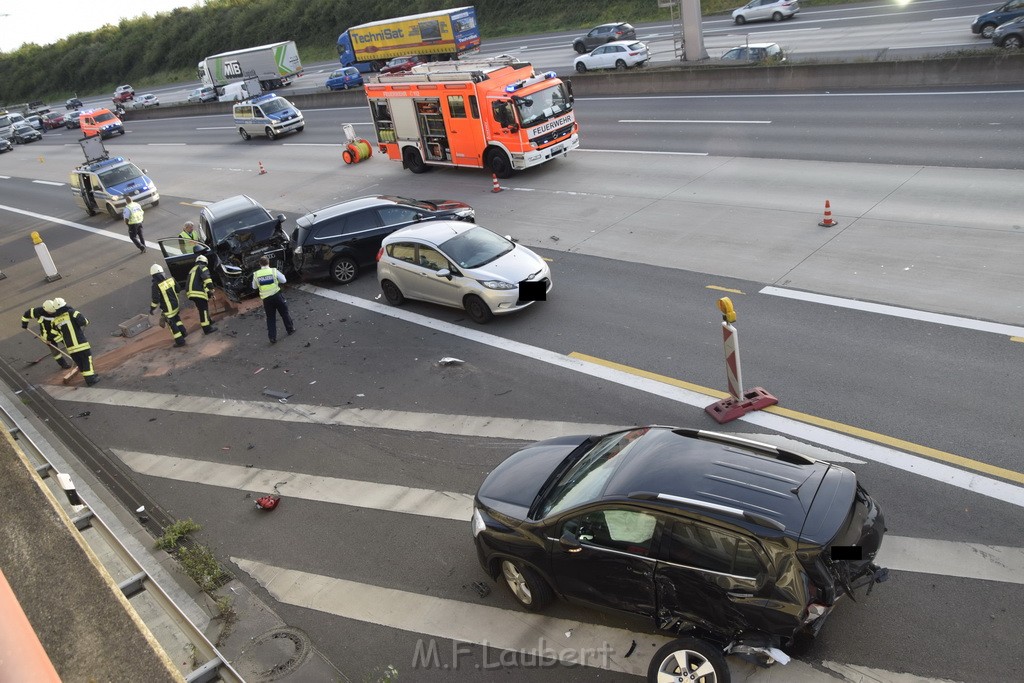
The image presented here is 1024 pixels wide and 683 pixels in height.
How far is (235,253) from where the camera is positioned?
1750cm

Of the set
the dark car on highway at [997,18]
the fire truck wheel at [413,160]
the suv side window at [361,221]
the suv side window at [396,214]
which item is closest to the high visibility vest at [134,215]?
the fire truck wheel at [413,160]

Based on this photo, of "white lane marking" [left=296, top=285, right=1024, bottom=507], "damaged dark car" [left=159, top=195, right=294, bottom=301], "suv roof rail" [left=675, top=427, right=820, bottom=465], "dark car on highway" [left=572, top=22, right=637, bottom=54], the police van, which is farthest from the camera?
"dark car on highway" [left=572, top=22, right=637, bottom=54]

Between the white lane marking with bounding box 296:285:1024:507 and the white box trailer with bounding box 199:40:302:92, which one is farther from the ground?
the white box trailer with bounding box 199:40:302:92

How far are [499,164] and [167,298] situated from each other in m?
10.8

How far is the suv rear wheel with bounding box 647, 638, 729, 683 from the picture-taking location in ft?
18.8

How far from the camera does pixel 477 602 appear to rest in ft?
25.0

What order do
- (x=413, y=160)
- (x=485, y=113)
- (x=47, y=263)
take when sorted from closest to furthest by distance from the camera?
(x=47, y=263) → (x=485, y=113) → (x=413, y=160)

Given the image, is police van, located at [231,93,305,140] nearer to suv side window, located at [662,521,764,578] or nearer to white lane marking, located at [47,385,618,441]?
white lane marking, located at [47,385,618,441]

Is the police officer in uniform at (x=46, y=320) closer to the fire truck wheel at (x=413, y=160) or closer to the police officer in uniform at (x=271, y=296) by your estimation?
the police officer in uniform at (x=271, y=296)

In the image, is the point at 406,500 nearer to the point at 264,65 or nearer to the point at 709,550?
the point at 709,550

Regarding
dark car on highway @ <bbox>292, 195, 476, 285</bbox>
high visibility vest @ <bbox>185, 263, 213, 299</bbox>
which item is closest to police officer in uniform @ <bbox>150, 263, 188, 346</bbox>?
high visibility vest @ <bbox>185, 263, 213, 299</bbox>

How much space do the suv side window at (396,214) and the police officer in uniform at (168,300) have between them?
4.61m

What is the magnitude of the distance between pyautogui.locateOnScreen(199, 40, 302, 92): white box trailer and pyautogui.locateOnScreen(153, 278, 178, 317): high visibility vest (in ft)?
153

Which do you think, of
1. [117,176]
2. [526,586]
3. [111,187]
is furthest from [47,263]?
[526,586]
